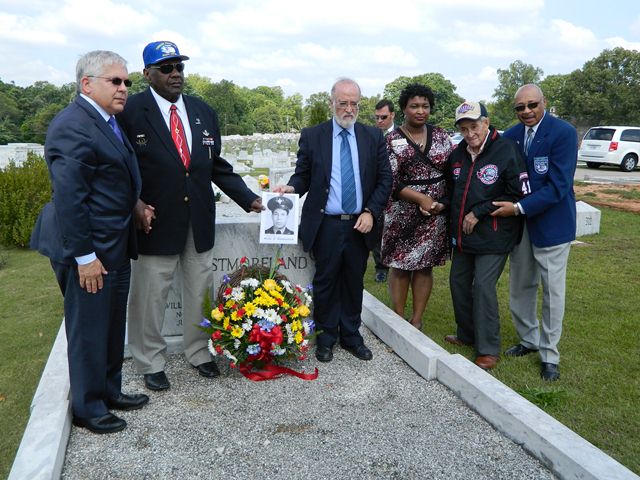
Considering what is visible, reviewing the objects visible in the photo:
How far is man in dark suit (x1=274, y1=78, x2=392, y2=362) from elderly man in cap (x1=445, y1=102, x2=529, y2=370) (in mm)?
597

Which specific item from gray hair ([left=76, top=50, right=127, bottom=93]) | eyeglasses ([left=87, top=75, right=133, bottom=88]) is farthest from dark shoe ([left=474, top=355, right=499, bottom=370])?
gray hair ([left=76, top=50, right=127, bottom=93])

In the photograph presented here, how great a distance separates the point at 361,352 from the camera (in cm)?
439

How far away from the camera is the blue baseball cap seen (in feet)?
11.4

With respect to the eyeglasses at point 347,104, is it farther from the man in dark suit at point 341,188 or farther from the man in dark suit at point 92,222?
the man in dark suit at point 92,222

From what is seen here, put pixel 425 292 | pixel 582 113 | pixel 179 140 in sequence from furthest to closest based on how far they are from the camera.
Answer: pixel 582 113, pixel 425 292, pixel 179 140

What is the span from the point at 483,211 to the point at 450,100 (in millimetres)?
72611

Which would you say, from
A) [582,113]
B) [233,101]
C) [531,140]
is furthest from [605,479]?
[233,101]

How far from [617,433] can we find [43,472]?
319cm

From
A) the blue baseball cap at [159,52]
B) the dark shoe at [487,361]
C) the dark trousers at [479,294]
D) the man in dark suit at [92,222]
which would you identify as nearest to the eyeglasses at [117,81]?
the man in dark suit at [92,222]

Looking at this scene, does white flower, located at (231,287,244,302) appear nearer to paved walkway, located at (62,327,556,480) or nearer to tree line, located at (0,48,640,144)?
paved walkway, located at (62,327,556,480)

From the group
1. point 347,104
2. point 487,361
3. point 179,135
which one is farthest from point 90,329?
point 487,361

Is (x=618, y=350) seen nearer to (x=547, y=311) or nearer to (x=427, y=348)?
(x=547, y=311)

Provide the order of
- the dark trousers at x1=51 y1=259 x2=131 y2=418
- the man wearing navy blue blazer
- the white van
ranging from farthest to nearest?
the white van → the man wearing navy blue blazer → the dark trousers at x1=51 y1=259 x2=131 y2=418

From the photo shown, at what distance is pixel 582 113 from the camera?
4084 cm
